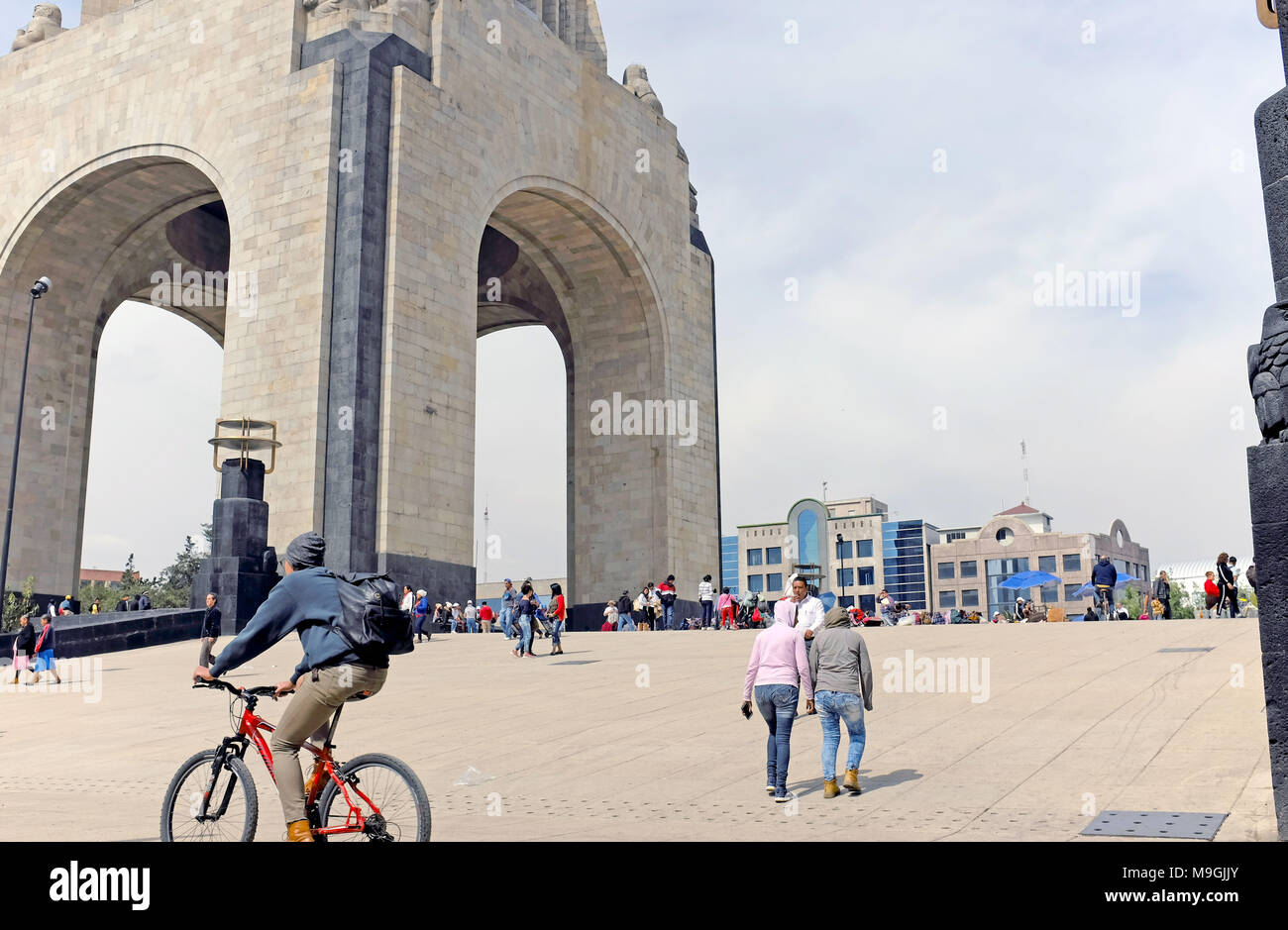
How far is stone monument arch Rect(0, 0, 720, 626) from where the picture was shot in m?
26.2

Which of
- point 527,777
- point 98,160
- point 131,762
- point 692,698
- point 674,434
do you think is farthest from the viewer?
point 674,434

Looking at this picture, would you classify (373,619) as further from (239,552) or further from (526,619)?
(239,552)

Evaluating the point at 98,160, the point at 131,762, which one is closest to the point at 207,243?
the point at 98,160

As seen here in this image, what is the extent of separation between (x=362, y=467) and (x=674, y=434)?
11.8 m

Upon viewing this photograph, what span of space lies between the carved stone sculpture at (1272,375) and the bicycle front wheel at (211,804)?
493 centimetres

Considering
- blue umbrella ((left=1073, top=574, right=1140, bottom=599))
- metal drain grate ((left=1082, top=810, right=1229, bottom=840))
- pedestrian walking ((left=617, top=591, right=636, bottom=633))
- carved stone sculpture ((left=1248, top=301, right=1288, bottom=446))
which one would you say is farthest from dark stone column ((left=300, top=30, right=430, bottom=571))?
carved stone sculpture ((left=1248, top=301, right=1288, bottom=446))

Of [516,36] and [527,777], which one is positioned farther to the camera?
[516,36]

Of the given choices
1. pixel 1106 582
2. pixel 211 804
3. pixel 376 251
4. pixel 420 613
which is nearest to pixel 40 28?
pixel 376 251

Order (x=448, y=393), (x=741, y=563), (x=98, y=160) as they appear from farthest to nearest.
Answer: (x=741, y=563), (x=98, y=160), (x=448, y=393)

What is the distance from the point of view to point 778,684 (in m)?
8.18

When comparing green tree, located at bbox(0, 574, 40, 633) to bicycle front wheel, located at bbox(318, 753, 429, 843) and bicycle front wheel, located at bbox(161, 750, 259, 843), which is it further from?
bicycle front wheel, located at bbox(318, 753, 429, 843)

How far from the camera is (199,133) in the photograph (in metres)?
29.0

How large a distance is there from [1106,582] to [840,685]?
1956 centimetres
